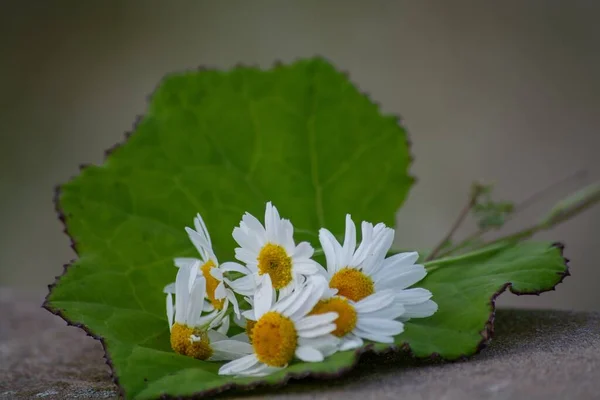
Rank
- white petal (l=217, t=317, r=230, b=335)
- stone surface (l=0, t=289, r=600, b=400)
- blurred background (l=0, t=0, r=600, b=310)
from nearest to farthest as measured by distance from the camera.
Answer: stone surface (l=0, t=289, r=600, b=400)
white petal (l=217, t=317, r=230, b=335)
blurred background (l=0, t=0, r=600, b=310)

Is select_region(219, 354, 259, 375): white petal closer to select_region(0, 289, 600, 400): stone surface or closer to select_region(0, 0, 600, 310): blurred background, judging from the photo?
select_region(0, 289, 600, 400): stone surface

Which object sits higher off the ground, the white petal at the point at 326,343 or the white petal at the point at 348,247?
the white petal at the point at 348,247

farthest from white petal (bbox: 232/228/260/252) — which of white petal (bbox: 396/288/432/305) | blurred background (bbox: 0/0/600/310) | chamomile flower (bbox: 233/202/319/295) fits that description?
blurred background (bbox: 0/0/600/310)

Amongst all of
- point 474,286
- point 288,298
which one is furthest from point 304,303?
point 474,286

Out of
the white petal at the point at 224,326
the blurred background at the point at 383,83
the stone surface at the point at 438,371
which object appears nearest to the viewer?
the stone surface at the point at 438,371

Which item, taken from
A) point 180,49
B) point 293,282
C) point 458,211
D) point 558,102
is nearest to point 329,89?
point 293,282

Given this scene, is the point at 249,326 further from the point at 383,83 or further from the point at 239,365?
the point at 383,83

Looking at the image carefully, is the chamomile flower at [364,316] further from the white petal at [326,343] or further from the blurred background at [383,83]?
the blurred background at [383,83]

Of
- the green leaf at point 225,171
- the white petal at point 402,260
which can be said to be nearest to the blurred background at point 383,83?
the green leaf at point 225,171

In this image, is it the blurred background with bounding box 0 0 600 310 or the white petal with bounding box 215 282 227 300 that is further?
the blurred background with bounding box 0 0 600 310
